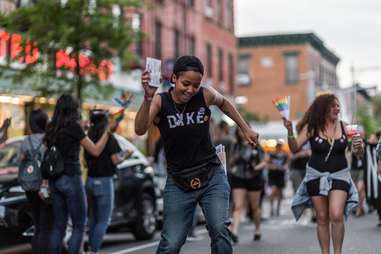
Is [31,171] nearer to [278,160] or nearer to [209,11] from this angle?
[278,160]

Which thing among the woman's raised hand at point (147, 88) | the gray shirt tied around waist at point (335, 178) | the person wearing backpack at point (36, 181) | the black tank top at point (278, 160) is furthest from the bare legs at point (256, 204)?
the black tank top at point (278, 160)

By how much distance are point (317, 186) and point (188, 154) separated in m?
2.40

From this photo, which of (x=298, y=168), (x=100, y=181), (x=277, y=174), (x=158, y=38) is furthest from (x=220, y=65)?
(x=100, y=181)

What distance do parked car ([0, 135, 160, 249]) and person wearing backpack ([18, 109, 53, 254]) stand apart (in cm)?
77

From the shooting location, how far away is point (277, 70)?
6072 cm

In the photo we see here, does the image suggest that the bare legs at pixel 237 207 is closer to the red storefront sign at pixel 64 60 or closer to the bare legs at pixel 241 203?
the bare legs at pixel 241 203

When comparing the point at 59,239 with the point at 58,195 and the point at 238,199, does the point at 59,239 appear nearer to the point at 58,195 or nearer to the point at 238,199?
the point at 58,195

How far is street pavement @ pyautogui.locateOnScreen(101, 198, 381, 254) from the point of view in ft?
35.2

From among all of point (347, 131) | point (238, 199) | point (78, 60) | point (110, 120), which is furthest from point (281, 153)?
point (347, 131)

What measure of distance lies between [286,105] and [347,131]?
2.15 ft

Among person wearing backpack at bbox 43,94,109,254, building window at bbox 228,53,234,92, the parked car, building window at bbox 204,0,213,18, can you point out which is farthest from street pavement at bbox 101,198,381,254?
building window at bbox 228,53,234,92

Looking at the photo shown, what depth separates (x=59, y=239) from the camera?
28.2 ft

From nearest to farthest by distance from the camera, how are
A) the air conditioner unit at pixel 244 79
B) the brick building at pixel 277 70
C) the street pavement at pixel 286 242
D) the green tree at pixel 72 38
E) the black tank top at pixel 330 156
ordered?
1. the black tank top at pixel 330 156
2. the street pavement at pixel 286 242
3. the green tree at pixel 72 38
4. the brick building at pixel 277 70
5. the air conditioner unit at pixel 244 79

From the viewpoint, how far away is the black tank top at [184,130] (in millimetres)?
6203
